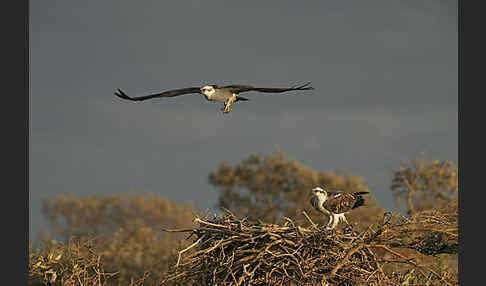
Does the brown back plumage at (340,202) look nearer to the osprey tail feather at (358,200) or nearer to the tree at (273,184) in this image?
the osprey tail feather at (358,200)

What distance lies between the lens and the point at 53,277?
1378 centimetres

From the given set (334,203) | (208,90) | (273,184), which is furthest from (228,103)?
(273,184)

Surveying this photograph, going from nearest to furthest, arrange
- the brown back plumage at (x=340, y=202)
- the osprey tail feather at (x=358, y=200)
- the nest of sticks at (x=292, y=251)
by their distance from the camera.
Result: the nest of sticks at (x=292, y=251), the brown back plumage at (x=340, y=202), the osprey tail feather at (x=358, y=200)

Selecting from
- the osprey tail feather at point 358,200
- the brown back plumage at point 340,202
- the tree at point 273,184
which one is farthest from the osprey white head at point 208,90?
the tree at point 273,184

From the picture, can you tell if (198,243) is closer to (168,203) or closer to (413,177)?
(413,177)

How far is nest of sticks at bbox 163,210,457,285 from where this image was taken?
9656 mm

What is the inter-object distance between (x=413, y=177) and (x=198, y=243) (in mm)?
17500

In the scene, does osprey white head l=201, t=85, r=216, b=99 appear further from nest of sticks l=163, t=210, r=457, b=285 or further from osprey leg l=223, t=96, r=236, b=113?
nest of sticks l=163, t=210, r=457, b=285

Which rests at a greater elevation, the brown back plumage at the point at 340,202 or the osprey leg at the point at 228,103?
the osprey leg at the point at 228,103

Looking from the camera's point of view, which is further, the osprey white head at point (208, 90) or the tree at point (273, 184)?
the tree at point (273, 184)

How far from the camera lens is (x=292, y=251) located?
970 centimetres

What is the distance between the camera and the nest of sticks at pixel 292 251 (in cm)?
966

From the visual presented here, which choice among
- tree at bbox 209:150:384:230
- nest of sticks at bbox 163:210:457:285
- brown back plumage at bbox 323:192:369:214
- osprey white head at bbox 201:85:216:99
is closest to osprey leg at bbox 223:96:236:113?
osprey white head at bbox 201:85:216:99

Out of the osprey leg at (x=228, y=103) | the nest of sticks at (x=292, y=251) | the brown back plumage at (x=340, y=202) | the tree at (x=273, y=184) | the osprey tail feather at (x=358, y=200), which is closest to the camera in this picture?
the nest of sticks at (x=292, y=251)
